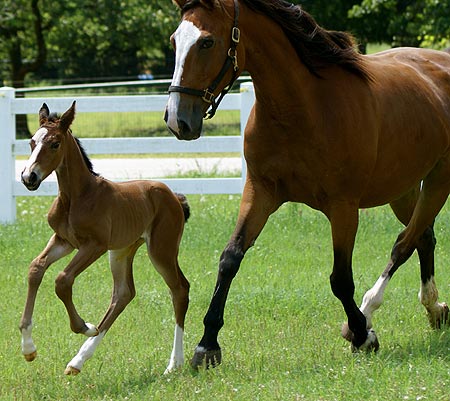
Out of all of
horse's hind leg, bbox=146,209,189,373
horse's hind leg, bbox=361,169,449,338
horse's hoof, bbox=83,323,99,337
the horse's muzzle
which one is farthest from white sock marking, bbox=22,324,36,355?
horse's hind leg, bbox=361,169,449,338

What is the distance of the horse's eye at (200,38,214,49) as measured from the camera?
231 inches

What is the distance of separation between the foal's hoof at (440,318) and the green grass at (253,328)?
0.07 meters

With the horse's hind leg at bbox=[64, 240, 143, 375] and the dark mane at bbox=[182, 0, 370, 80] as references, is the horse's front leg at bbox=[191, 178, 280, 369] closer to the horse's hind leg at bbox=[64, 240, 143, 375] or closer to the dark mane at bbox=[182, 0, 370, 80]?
the horse's hind leg at bbox=[64, 240, 143, 375]

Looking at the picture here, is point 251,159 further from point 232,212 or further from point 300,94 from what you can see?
point 232,212

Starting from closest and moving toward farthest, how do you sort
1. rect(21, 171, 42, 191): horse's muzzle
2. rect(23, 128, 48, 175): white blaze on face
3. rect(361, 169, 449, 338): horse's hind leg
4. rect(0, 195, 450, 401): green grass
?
1. rect(0, 195, 450, 401): green grass
2. rect(21, 171, 42, 191): horse's muzzle
3. rect(23, 128, 48, 175): white blaze on face
4. rect(361, 169, 449, 338): horse's hind leg

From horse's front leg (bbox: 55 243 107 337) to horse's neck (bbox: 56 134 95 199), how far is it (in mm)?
387

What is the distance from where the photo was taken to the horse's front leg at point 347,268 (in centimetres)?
643

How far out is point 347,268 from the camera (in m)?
6.53

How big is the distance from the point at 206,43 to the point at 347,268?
1.71 meters

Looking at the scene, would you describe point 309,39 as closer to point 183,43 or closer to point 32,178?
point 183,43

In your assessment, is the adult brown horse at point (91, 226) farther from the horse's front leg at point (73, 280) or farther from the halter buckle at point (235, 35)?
the halter buckle at point (235, 35)

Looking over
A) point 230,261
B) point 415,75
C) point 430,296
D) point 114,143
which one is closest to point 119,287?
point 230,261

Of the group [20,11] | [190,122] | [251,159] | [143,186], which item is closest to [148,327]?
[143,186]

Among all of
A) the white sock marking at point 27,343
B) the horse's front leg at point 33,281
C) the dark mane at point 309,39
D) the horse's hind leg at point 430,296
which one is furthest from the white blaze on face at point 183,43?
the horse's hind leg at point 430,296
